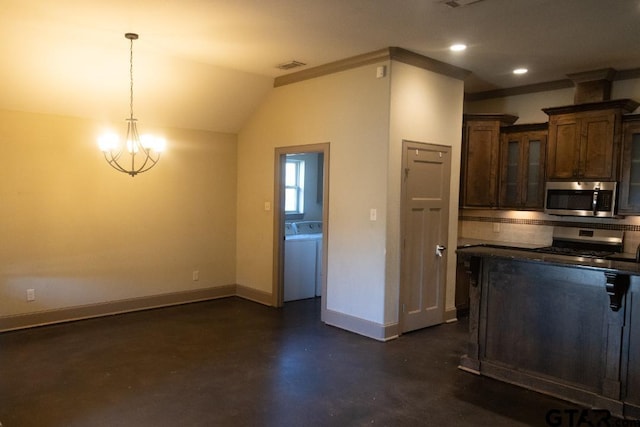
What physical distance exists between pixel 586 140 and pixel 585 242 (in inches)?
46.6

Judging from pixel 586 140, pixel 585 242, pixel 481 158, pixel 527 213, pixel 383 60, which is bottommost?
pixel 585 242

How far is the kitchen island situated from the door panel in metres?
1.00

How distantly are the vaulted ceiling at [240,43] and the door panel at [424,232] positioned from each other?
3.49ft

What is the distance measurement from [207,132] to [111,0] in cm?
288

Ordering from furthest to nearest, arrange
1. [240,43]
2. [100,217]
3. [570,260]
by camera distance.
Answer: [100,217], [240,43], [570,260]

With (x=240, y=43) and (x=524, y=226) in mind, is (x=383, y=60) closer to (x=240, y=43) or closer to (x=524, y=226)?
(x=240, y=43)

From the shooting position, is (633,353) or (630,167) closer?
(633,353)

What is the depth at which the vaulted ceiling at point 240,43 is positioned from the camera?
3490 mm

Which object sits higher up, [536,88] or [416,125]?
[536,88]

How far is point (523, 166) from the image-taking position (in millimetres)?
5707

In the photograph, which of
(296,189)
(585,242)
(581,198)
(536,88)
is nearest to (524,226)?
(585,242)

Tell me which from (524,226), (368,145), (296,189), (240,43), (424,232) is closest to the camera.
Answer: (240,43)

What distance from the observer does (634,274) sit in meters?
2.96

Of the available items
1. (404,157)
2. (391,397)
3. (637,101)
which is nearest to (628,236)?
(637,101)
